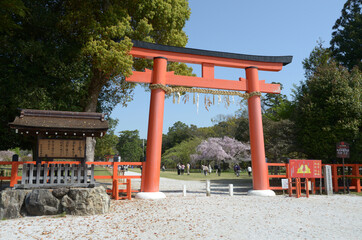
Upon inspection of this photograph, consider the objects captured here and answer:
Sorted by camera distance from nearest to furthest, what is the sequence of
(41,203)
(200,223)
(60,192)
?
(200,223)
(41,203)
(60,192)

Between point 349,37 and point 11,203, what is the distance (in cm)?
2556

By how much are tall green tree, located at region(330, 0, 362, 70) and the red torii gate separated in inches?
533

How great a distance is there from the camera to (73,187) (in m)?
7.58

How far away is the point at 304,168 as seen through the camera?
10.7 metres

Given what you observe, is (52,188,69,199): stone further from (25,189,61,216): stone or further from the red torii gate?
the red torii gate

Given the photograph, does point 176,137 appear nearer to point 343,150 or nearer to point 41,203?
point 343,150

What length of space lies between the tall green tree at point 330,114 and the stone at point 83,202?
10991mm

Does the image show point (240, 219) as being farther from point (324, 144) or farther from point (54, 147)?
point (324, 144)

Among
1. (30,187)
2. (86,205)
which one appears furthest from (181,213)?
(30,187)

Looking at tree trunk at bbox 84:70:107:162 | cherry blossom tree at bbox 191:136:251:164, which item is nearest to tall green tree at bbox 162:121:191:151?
cherry blossom tree at bbox 191:136:251:164

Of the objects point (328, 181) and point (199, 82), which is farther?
point (328, 181)

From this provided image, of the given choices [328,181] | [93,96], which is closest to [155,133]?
[93,96]

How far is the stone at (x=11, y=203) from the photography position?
6.59m

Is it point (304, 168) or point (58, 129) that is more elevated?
point (58, 129)
